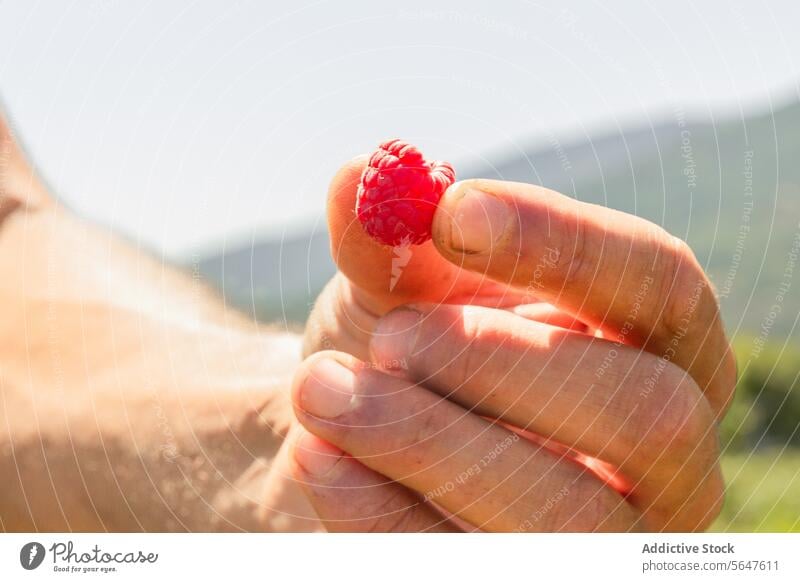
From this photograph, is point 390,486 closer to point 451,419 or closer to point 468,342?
point 451,419

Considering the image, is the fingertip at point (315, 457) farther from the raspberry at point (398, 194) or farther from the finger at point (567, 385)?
the raspberry at point (398, 194)

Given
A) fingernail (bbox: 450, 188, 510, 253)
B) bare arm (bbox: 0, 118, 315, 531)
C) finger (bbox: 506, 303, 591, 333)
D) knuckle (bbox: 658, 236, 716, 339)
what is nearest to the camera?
fingernail (bbox: 450, 188, 510, 253)

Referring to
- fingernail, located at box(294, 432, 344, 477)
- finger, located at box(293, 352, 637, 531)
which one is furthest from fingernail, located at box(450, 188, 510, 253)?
fingernail, located at box(294, 432, 344, 477)

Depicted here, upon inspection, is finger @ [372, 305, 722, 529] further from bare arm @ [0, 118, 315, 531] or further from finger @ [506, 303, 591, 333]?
bare arm @ [0, 118, 315, 531]

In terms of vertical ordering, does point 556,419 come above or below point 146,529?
above

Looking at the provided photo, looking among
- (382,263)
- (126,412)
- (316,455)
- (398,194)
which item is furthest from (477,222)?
(126,412)
